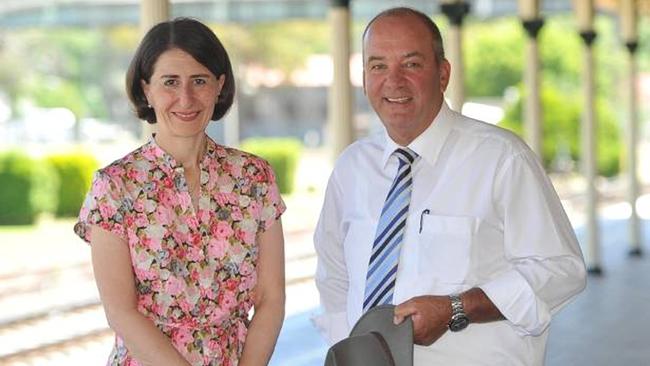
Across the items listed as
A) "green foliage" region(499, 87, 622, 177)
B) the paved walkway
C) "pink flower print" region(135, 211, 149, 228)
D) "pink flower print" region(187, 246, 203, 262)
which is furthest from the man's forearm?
"green foliage" region(499, 87, 622, 177)

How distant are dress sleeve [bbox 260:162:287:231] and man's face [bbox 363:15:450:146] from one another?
0.26 meters

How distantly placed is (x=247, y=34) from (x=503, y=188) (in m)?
37.4

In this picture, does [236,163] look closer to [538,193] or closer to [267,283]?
[267,283]

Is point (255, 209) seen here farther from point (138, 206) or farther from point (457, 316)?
point (457, 316)

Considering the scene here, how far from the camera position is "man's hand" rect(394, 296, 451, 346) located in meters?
2.49

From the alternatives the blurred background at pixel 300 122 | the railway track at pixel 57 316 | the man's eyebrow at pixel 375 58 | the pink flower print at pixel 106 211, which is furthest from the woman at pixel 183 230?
the railway track at pixel 57 316

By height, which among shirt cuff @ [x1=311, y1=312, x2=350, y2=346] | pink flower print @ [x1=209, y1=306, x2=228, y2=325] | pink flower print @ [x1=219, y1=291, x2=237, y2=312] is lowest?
shirt cuff @ [x1=311, y1=312, x2=350, y2=346]

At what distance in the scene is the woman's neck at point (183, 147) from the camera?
2559 millimetres

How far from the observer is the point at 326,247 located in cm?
297

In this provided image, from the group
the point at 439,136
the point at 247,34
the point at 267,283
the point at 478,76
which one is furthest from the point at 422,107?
the point at 478,76

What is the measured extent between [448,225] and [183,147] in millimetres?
565

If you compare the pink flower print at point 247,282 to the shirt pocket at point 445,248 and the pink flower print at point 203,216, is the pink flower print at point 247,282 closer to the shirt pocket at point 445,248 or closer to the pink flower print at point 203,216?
the pink flower print at point 203,216

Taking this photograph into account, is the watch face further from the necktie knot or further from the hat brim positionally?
the necktie knot

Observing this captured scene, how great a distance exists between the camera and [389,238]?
2.73m
